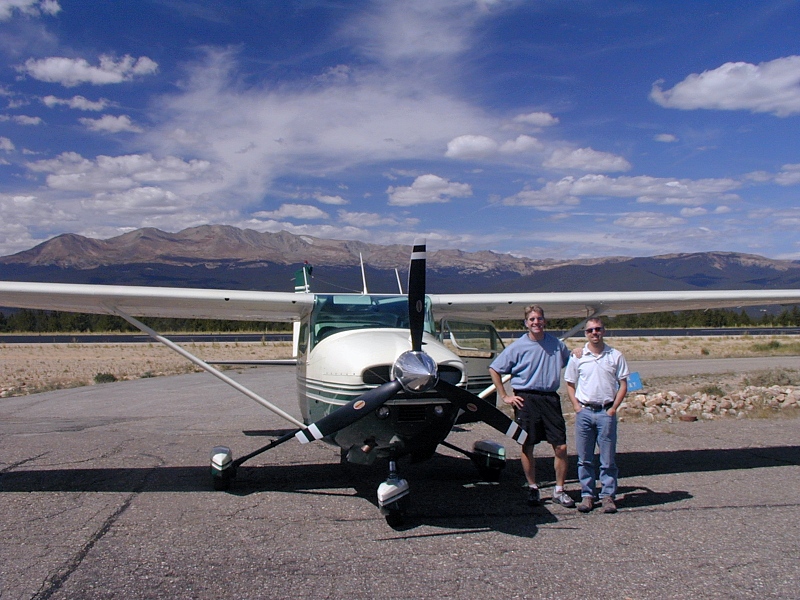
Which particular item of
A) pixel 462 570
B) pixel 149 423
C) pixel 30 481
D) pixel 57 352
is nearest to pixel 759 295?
pixel 462 570

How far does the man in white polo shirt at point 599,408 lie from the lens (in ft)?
18.9

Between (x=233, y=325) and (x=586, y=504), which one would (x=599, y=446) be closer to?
(x=586, y=504)

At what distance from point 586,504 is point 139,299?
5487 mm

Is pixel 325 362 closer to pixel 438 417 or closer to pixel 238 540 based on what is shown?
pixel 438 417

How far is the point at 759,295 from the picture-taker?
8766mm

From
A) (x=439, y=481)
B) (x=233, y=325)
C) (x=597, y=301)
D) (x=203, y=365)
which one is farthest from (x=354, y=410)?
(x=233, y=325)

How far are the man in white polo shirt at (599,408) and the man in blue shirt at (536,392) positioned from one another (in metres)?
0.18

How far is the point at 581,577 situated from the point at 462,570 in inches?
31.8

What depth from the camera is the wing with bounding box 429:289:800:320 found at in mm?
Answer: 8375

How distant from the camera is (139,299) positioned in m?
7.51

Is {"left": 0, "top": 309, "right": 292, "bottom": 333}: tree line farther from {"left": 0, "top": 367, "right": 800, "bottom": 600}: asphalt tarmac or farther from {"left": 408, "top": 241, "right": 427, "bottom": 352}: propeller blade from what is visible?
{"left": 408, "top": 241, "right": 427, "bottom": 352}: propeller blade

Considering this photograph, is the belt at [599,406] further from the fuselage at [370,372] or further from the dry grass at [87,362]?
the dry grass at [87,362]

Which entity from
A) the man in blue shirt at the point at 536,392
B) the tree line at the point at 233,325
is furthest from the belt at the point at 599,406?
the tree line at the point at 233,325

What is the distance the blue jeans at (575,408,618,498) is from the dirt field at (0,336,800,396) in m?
11.9
